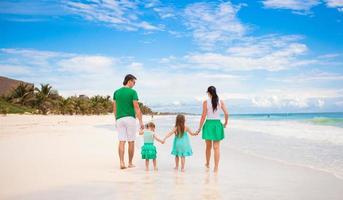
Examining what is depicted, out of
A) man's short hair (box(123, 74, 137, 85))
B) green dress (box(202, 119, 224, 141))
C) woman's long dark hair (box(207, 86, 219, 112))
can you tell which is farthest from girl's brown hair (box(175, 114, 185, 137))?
man's short hair (box(123, 74, 137, 85))

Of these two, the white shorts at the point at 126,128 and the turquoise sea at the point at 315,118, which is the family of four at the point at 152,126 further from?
the turquoise sea at the point at 315,118

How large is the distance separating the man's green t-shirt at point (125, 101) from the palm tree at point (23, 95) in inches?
2008

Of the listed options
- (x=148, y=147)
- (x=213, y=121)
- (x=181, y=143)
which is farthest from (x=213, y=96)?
(x=148, y=147)

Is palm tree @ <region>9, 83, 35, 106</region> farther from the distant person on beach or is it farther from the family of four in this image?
the distant person on beach

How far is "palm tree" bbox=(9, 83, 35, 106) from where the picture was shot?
2189 inches

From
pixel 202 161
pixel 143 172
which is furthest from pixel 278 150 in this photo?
pixel 143 172

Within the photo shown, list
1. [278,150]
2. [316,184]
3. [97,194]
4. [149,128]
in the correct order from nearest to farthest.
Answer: [97,194] → [316,184] → [149,128] → [278,150]

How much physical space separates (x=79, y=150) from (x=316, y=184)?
7146 millimetres

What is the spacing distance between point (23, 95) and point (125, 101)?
52.2m

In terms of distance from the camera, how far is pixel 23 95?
56094 mm

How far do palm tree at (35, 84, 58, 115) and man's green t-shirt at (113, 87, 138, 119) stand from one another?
161ft

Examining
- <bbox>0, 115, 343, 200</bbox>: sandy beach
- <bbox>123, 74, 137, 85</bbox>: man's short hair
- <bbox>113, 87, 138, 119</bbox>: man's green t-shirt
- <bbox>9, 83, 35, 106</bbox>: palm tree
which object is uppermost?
<bbox>9, 83, 35, 106</bbox>: palm tree

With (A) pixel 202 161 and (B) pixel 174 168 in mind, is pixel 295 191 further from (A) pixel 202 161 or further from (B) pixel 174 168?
(A) pixel 202 161

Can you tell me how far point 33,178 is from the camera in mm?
6879
